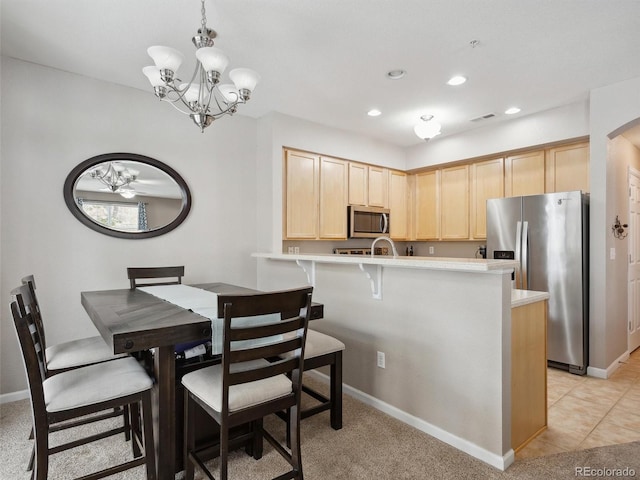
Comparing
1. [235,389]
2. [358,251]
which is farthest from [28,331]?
[358,251]

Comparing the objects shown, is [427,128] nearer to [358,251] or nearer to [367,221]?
[367,221]

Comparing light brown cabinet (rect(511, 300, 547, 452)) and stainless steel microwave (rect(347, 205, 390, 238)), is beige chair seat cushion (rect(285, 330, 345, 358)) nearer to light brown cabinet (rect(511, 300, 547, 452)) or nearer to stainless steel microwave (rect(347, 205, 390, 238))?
light brown cabinet (rect(511, 300, 547, 452))

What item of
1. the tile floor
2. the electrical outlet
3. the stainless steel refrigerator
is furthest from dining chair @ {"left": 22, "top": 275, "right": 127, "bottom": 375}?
the stainless steel refrigerator

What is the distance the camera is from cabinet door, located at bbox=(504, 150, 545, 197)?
419 cm

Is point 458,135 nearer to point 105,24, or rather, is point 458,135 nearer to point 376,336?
point 376,336

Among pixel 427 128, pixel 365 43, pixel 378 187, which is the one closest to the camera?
pixel 365 43

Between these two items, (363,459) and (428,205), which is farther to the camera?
(428,205)

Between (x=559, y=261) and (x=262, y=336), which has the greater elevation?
(x=559, y=261)

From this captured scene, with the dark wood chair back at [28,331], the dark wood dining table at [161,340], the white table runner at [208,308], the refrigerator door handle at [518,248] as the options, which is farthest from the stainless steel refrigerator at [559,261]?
the dark wood chair back at [28,331]

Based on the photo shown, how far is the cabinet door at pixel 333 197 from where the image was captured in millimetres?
4434

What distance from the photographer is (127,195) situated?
334 cm

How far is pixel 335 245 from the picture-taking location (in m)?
4.94

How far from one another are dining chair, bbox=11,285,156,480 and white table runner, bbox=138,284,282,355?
0.40m

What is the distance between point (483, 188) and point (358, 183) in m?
1.62
